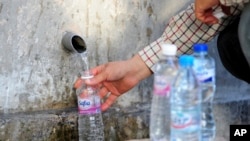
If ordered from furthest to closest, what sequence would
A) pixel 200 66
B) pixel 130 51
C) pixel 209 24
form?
pixel 130 51 → pixel 209 24 → pixel 200 66

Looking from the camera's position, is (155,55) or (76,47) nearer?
(155,55)

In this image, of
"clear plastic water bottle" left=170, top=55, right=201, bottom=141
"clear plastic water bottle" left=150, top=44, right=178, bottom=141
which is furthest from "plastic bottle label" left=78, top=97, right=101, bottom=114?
"clear plastic water bottle" left=170, top=55, right=201, bottom=141

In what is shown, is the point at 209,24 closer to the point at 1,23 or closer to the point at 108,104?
the point at 108,104

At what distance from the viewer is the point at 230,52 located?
2.25 m

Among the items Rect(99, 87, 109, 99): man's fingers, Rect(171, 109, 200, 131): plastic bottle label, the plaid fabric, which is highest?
the plaid fabric

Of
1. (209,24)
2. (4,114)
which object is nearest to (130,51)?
(209,24)

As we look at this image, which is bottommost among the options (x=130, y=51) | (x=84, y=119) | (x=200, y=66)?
(x=84, y=119)

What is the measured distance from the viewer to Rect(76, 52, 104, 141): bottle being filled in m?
2.26

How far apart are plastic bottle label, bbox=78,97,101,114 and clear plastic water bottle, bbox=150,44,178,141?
44cm

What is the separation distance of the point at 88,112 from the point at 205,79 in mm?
764

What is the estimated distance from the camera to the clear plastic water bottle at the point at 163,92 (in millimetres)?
1654

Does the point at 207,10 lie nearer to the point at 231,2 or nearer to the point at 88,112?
the point at 231,2

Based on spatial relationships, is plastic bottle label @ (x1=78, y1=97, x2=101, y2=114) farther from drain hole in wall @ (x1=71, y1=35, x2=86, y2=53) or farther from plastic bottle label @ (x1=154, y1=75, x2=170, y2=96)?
plastic bottle label @ (x1=154, y1=75, x2=170, y2=96)

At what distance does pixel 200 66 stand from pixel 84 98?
73 cm
